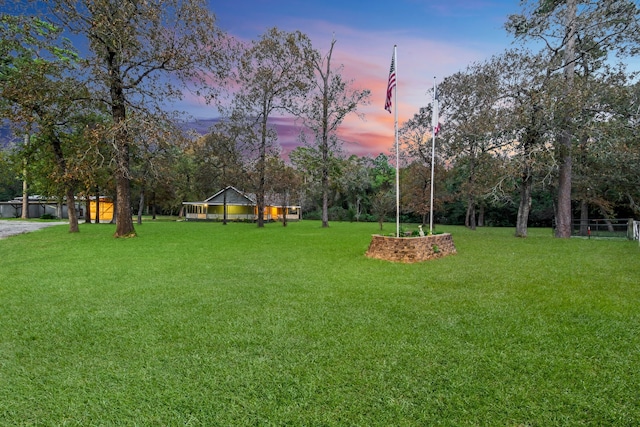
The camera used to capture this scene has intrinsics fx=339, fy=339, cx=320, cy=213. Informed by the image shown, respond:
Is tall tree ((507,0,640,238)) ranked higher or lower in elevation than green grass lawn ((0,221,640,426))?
higher

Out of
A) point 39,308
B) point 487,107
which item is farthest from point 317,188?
point 39,308

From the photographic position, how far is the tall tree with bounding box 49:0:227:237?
12.8 meters

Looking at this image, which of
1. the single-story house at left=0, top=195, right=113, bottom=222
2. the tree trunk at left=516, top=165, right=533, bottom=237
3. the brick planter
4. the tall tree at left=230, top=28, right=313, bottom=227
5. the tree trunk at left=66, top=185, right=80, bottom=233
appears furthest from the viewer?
the single-story house at left=0, top=195, right=113, bottom=222

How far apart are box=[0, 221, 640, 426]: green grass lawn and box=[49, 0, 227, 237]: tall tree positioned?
30.0ft

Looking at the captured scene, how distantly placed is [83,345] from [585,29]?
67.8 feet

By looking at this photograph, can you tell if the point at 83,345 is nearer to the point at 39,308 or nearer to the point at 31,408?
the point at 31,408

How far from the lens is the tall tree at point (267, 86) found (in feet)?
80.0

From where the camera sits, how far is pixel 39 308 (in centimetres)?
488

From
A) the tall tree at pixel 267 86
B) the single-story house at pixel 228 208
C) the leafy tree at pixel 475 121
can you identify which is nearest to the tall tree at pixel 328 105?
the tall tree at pixel 267 86

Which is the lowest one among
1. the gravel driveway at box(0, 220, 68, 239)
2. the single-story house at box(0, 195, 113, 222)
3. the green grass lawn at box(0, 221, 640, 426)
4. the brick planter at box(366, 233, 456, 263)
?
the green grass lawn at box(0, 221, 640, 426)

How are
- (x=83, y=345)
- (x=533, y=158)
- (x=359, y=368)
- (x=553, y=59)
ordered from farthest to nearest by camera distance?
1. (x=553, y=59)
2. (x=533, y=158)
3. (x=83, y=345)
4. (x=359, y=368)

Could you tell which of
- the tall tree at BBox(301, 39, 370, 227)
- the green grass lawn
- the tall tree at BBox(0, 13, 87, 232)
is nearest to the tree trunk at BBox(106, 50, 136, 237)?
the tall tree at BBox(0, 13, 87, 232)

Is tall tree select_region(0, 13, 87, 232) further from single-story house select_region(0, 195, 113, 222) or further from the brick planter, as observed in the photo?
single-story house select_region(0, 195, 113, 222)

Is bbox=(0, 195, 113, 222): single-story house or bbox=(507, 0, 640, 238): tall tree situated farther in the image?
bbox=(0, 195, 113, 222): single-story house
